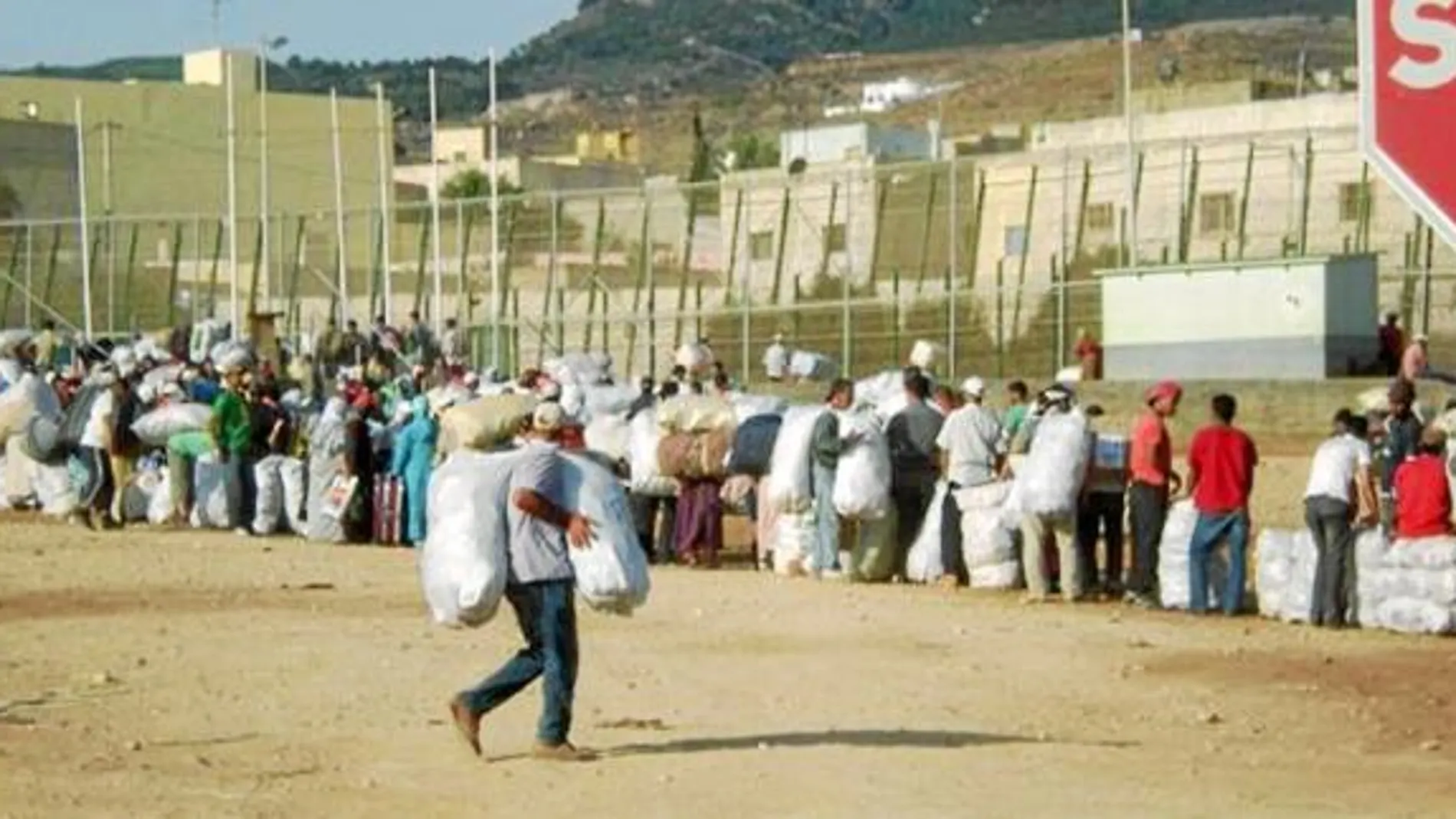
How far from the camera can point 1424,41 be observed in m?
5.85

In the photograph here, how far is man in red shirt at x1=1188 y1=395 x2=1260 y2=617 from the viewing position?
2153 centimetres

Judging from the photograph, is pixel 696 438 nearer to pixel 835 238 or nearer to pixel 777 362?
pixel 777 362

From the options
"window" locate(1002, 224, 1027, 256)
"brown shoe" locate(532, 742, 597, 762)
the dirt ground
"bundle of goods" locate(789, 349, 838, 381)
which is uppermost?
"window" locate(1002, 224, 1027, 256)

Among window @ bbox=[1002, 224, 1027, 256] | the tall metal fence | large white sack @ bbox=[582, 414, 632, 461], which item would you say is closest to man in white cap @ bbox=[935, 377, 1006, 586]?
large white sack @ bbox=[582, 414, 632, 461]

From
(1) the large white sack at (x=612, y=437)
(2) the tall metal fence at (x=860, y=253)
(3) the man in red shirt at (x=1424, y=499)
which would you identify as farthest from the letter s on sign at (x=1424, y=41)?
(2) the tall metal fence at (x=860, y=253)

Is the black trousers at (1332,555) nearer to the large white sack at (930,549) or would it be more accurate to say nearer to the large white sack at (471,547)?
the large white sack at (930,549)

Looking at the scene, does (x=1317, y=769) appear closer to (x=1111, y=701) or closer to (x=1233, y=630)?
(x=1111, y=701)

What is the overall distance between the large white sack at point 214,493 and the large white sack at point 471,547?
18651 millimetres

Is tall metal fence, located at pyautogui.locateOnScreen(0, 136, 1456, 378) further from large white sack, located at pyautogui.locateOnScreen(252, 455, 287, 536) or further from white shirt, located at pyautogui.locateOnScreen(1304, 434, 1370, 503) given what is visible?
white shirt, located at pyautogui.locateOnScreen(1304, 434, 1370, 503)

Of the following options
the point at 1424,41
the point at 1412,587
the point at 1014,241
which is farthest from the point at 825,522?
the point at 1014,241

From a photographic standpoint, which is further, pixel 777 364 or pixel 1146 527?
pixel 777 364

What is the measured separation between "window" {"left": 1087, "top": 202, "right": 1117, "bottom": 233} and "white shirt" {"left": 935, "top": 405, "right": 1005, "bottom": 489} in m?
21.1

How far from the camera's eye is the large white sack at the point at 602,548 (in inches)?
520

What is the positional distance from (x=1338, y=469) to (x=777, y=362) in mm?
23513
